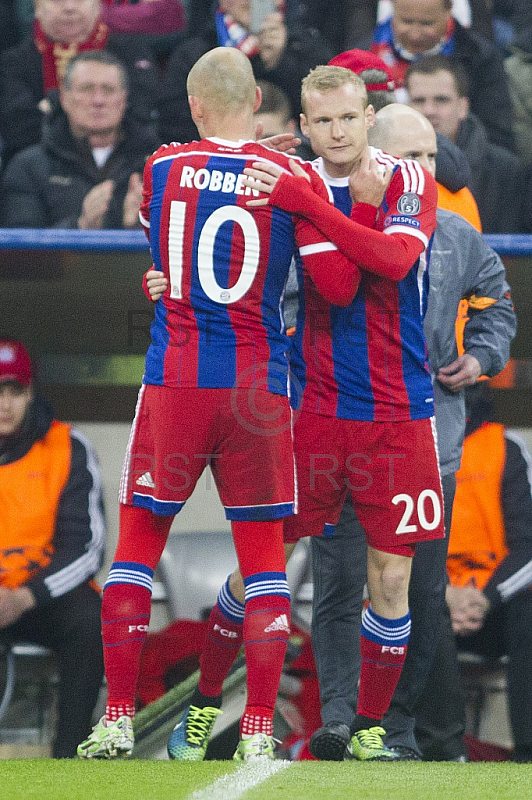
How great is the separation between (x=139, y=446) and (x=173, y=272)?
452mm

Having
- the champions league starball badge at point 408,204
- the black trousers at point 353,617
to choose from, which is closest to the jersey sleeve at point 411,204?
the champions league starball badge at point 408,204

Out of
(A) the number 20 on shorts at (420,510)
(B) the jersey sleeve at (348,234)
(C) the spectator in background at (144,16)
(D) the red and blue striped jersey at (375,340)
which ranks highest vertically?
(C) the spectator in background at (144,16)

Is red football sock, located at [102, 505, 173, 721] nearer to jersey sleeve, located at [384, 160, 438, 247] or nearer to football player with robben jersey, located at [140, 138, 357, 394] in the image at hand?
football player with robben jersey, located at [140, 138, 357, 394]

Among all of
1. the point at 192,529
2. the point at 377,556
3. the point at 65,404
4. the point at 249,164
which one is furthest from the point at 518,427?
the point at 249,164

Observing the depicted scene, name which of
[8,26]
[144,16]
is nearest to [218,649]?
[144,16]

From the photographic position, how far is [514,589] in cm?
490

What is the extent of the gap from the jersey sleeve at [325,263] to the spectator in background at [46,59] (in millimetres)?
3107

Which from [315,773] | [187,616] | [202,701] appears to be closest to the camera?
[315,773]

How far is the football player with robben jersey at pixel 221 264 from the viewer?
3107 millimetres

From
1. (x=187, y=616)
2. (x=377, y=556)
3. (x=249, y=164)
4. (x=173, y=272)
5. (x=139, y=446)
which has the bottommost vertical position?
(x=187, y=616)

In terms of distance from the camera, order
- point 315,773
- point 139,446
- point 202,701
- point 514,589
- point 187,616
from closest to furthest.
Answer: point 315,773 < point 139,446 < point 202,701 < point 514,589 < point 187,616

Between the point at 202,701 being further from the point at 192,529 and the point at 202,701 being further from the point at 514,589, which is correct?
the point at 192,529

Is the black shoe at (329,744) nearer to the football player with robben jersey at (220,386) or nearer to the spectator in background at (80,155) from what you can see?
the football player with robben jersey at (220,386)

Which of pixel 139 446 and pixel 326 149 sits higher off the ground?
pixel 326 149
